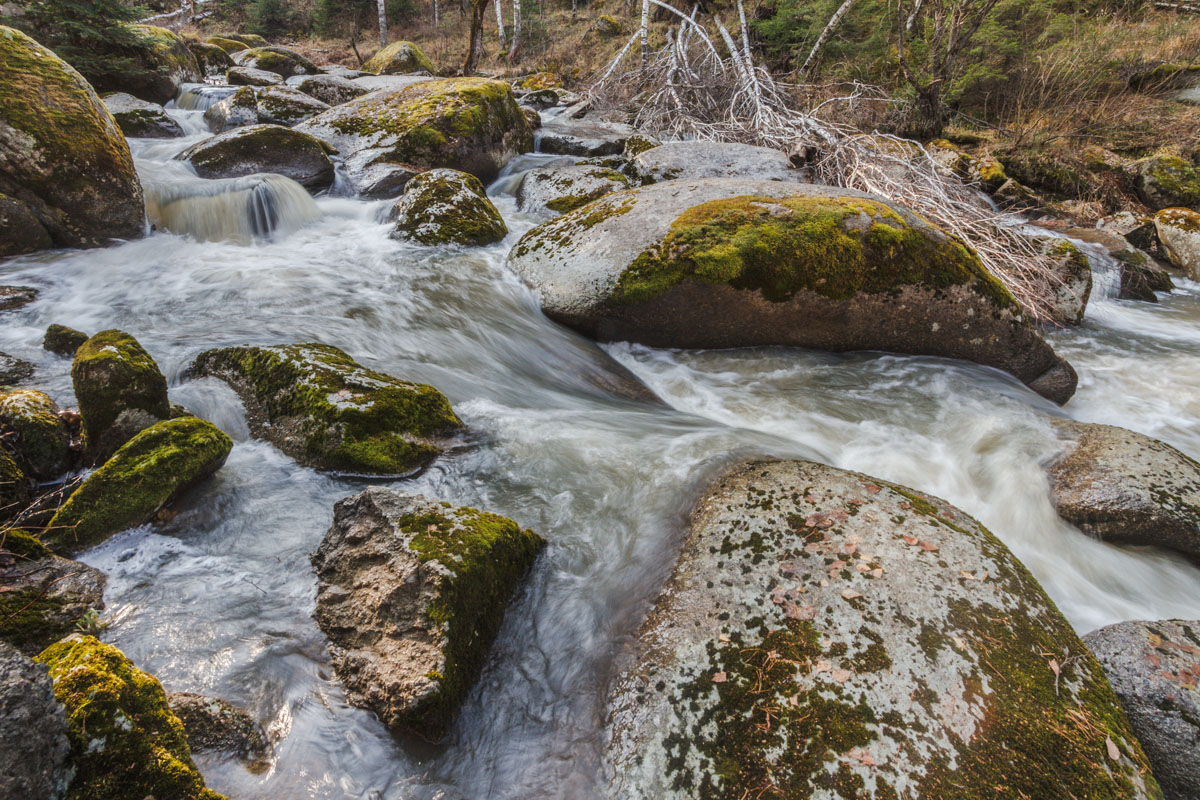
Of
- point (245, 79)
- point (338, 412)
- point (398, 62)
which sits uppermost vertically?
point (398, 62)

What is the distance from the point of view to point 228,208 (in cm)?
720

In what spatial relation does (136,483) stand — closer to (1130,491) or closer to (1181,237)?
(1130,491)

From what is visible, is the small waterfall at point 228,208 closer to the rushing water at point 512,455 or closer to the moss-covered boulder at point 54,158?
the rushing water at point 512,455

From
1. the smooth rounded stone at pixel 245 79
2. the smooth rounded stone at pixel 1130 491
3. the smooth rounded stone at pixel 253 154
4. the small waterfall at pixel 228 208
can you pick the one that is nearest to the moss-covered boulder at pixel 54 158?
the small waterfall at pixel 228 208

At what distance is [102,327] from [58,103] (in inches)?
112

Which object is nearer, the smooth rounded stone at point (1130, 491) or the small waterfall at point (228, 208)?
the smooth rounded stone at point (1130, 491)

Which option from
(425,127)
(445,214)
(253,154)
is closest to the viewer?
(445,214)

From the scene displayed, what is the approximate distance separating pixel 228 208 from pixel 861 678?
883 cm

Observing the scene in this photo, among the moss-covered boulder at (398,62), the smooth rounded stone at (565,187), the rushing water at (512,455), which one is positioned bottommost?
the rushing water at (512,455)

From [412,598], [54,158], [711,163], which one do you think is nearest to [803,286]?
[711,163]

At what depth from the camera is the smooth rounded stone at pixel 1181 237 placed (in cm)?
897

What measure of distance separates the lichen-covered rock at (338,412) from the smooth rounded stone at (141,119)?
1067 cm

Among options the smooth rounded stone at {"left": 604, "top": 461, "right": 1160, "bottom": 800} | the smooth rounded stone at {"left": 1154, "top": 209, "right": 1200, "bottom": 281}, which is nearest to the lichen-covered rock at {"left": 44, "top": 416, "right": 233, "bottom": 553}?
the smooth rounded stone at {"left": 604, "top": 461, "right": 1160, "bottom": 800}

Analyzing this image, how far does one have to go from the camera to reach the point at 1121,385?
5883 millimetres
